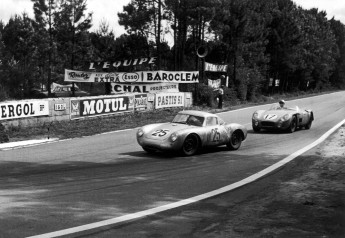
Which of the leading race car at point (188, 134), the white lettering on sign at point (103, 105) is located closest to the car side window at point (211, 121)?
the leading race car at point (188, 134)

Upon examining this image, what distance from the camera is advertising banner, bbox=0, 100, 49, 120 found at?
16750 millimetres

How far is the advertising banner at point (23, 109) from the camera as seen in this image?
55.0ft

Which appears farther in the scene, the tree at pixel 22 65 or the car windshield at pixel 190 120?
the tree at pixel 22 65

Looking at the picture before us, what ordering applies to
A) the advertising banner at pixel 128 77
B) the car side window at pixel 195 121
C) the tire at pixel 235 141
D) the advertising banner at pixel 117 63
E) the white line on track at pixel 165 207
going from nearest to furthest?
the white line on track at pixel 165 207 < the car side window at pixel 195 121 < the tire at pixel 235 141 < the advertising banner at pixel 128 77 < the advertising banner at pixel 117 63

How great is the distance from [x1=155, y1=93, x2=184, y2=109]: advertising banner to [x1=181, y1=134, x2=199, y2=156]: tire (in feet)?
45.9

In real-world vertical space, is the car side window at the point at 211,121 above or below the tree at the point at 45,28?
below

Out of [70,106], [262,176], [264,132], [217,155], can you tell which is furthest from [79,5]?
[262,176]

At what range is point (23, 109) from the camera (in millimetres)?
17578

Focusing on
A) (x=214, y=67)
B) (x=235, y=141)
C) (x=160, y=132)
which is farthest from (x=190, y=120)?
(x=214, y=67)

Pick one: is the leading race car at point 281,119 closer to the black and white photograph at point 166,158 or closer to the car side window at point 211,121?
the black and white photograph at point 166,158

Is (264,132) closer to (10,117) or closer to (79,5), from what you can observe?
(10,117)

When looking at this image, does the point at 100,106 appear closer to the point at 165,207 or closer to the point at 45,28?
the point at 165,207

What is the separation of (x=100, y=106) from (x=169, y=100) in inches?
276

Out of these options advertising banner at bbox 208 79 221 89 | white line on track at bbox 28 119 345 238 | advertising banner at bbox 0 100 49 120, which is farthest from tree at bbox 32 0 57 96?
white line on track at bbox 28 119 345 238
